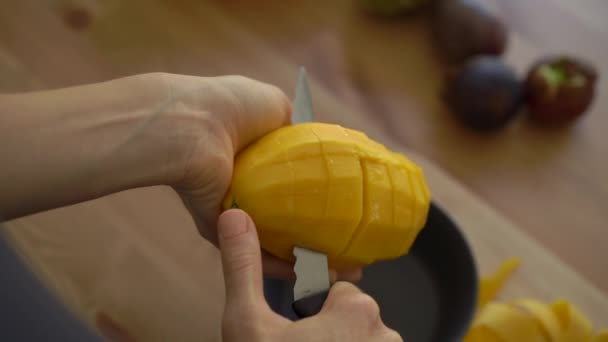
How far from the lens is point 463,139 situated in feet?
3.93

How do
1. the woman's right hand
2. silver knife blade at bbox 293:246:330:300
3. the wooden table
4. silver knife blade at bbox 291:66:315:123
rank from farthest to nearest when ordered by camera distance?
the wooden table → silver knife blade at bbox 291:66:315:123 → silver knife blade at bbox 293:246:330:300 → the woman's right hand

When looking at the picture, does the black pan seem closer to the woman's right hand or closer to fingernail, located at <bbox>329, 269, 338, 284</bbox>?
fingernail, located at <bbox>329, 269, 338, 284</bbox>

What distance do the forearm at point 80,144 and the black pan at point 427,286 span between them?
30cm

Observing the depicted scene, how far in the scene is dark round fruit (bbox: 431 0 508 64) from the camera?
47.8 inches

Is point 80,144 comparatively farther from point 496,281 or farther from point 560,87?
point 560,87

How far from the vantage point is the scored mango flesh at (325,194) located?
68 centimetres

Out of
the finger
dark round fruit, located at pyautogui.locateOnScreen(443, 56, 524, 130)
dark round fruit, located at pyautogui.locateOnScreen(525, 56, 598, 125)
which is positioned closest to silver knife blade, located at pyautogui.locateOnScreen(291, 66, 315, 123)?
the finger

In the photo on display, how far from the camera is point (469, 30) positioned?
122cm

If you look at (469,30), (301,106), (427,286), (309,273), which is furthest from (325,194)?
(469,30)

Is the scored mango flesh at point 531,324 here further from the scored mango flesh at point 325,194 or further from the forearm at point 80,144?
the forearm at point 80,144

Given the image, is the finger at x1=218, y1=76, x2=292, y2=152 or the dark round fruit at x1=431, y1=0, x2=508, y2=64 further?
the dark round fruit at x1=431, y1=0, x2=508, y2=64

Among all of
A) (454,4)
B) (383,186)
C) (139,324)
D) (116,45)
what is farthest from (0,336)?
(454,4)

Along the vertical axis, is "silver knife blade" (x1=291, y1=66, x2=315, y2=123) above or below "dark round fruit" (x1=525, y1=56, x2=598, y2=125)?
below

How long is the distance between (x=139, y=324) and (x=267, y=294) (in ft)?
0.77
